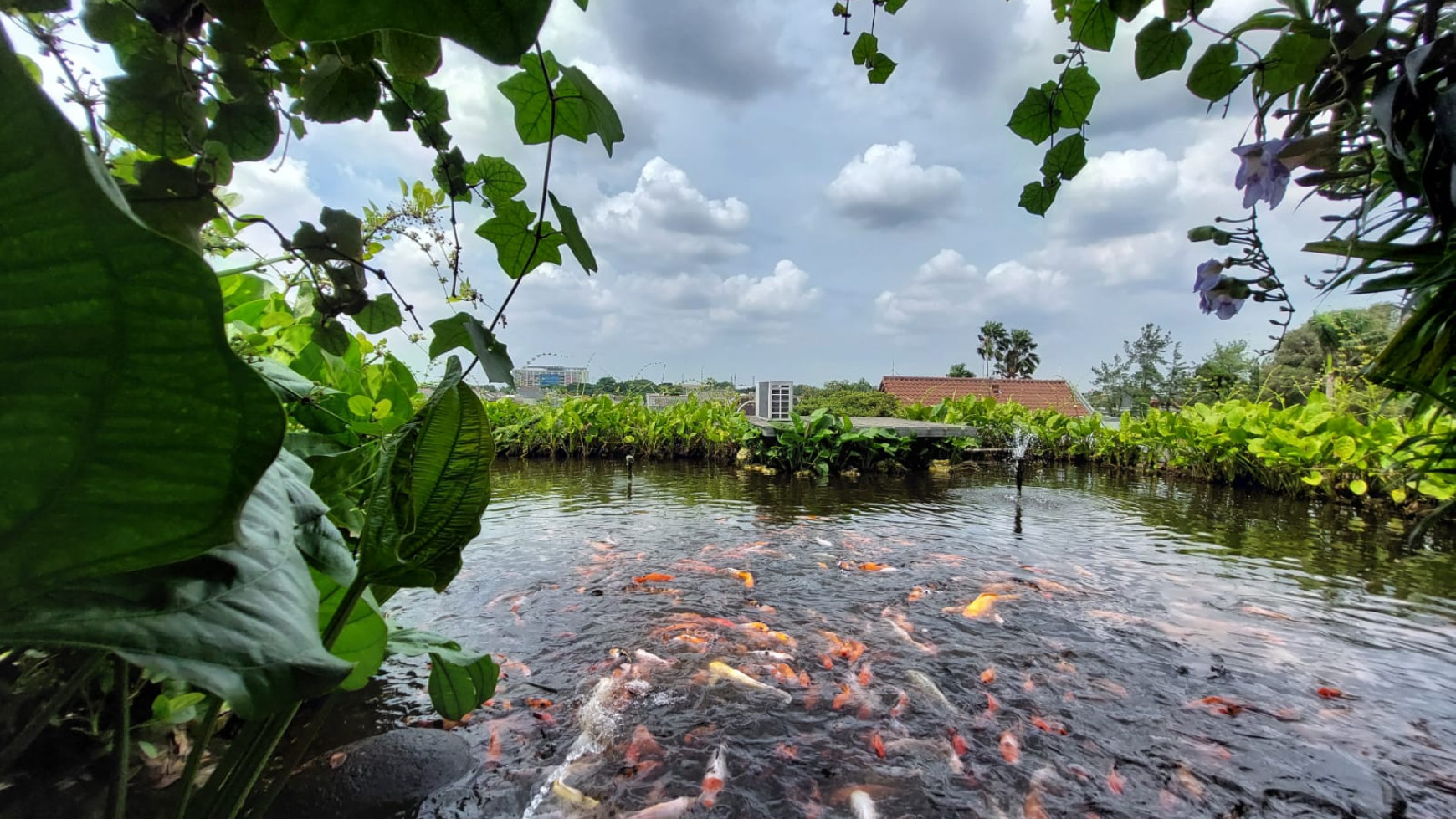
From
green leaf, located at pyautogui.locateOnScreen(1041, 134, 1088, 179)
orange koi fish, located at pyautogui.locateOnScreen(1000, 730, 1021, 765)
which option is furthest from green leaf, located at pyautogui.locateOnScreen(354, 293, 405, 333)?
orange koi fish, located at pyautogui.locateOnScreen(1000, 730, 1021, 765)

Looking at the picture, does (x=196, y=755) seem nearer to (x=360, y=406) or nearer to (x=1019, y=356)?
(x=360, y=406)

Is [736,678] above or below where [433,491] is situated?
below

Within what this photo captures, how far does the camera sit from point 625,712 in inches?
79.0

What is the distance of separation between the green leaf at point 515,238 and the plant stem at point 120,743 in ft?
1.75

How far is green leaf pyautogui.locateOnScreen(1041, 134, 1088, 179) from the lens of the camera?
37.5 inches

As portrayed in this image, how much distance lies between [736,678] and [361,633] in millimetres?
1810

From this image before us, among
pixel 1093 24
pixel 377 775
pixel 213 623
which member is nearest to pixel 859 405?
pixel 377 775

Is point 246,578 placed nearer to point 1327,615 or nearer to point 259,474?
point 259,474

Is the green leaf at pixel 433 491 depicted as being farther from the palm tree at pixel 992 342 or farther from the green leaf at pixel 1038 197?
the palm tree at pixel 992 342

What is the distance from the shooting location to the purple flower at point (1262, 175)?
0.88m

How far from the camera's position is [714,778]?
1679 mm

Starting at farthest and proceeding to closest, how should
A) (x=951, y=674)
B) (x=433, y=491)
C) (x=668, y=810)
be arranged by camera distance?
(x=951, y=674)
(x=668, y=810)
(x=433, y=491)

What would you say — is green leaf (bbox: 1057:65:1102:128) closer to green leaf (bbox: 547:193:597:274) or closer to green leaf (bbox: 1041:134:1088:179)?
green leaf (bbox: 1041:134:1088:179)

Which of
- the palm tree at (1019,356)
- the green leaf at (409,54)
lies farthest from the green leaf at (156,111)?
the palm tree at (1019,356)
